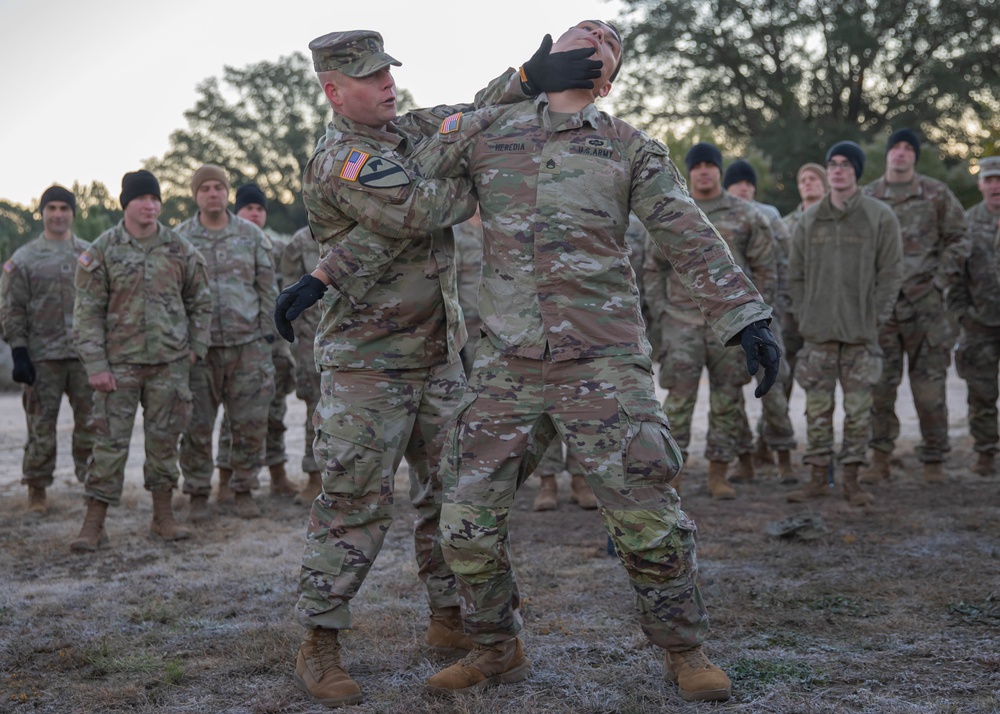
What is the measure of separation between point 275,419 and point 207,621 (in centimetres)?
393

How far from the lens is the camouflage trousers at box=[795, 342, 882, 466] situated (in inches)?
294

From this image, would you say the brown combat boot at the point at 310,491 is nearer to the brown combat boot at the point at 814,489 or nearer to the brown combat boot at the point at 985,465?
the brown combat boot at the point at 814,489

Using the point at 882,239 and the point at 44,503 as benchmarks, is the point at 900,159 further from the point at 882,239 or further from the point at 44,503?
the point at 44,503

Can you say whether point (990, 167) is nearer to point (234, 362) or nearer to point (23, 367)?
point (234, 362)

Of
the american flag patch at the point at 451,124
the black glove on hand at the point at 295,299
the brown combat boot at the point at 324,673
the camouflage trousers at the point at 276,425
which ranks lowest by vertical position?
the brown combat boot at the point at 324,673

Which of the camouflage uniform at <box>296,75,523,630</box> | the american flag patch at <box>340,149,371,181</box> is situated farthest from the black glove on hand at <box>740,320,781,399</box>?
the american flag patch at <box>340,149,371,181</box>

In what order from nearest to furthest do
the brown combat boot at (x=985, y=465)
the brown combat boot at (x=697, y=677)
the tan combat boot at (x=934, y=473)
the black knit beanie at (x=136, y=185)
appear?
1. the brown combat boot at (x=697, y=677)
2. the black knit beanie at (x=136, y=185)
3. the tan combat boot at (x=934, y=473)
4. the brown combat boot at (x=985, y=465)

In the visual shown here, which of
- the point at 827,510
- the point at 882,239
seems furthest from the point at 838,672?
the point at 882,239

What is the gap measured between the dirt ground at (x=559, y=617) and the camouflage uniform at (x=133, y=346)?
0.52m

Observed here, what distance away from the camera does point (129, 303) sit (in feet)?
22.2

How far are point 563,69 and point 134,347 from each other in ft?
13.5

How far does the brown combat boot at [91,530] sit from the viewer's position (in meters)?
6.51

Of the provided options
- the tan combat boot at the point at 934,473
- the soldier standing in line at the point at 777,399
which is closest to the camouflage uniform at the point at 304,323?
the soldier standing in line at the point at 777,399

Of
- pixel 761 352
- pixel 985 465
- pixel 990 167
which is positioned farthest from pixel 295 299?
pixel 990 167
